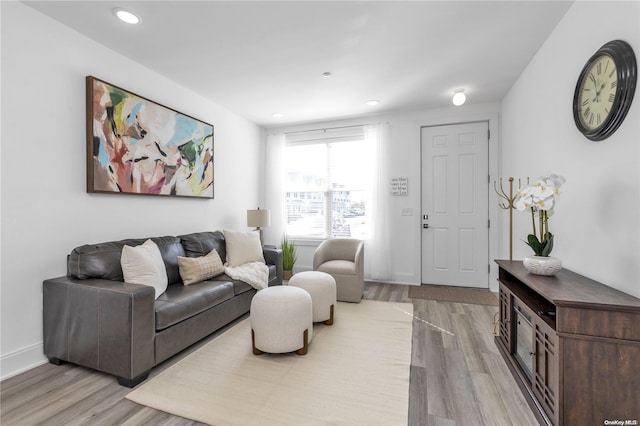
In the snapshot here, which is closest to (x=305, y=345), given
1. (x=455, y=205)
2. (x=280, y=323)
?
(x=280, y=323)

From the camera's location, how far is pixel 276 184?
16.8 feet

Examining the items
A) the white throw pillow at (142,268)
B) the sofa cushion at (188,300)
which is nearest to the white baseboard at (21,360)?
the white throw pillow at (142,268)

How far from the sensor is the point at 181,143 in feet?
11.3

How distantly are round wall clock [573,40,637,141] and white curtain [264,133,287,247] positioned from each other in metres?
3.95

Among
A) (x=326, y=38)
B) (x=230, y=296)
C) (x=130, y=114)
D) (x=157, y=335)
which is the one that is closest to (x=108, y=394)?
(x=157, y=335)

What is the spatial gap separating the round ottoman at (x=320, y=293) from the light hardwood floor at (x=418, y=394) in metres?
0.87

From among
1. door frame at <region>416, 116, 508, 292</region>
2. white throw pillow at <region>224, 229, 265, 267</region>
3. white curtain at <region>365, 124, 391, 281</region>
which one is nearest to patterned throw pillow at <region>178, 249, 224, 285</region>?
white throw pillow at <region>224, 229, 265, 267</region>

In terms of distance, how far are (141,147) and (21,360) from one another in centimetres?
195

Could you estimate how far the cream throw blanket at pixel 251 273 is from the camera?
3.06m

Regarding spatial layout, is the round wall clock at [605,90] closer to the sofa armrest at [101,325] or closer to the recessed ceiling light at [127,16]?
the sofa armrest at [101,325]

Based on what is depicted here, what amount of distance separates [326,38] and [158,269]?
7.99 feet

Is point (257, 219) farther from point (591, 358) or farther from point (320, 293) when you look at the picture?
point (591, 358)

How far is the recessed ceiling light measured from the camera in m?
2.16

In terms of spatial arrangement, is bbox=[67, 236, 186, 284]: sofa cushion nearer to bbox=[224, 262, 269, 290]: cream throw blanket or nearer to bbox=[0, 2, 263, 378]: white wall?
bbox=[0, 2, 263, 378]: white wall
